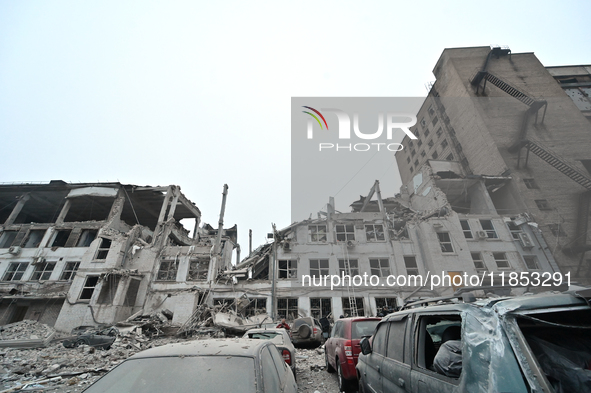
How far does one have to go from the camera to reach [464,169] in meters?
34.7

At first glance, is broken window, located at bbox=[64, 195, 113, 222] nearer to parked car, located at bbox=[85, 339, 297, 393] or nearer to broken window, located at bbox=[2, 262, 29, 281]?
broken window, located at bbox=[2, 262, 29, 281]

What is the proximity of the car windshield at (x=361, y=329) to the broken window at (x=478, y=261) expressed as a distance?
20537 millimetres

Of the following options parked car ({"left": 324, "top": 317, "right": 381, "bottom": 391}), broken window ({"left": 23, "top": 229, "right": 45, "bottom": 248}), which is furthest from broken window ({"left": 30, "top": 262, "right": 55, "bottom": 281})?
parked car ({"left": 324, "top": 317, "right": 381, "bottom": 391})

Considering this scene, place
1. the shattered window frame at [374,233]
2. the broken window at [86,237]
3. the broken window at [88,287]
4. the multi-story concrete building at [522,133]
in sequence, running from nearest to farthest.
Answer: the broken window at [88,287] → the shattered window frame at [374,233] → the broken window at [86,237] → the multi-story concrete building at [522,133]

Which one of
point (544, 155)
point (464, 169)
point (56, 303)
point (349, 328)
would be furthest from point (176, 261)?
point (544, 155)

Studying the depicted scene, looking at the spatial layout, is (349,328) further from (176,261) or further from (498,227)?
(498,227)

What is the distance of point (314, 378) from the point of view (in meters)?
7.46

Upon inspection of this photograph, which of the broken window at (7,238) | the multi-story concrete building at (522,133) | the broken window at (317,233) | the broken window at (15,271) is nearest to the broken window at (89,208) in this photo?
the broken window at (7,238)

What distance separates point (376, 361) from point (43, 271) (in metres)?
30.1

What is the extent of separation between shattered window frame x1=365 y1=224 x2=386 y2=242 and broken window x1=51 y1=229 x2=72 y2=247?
28.3 meters

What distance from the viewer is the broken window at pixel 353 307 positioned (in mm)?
19828

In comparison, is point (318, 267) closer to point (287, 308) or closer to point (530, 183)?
point (287, 308)

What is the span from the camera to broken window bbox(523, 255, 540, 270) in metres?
22.2

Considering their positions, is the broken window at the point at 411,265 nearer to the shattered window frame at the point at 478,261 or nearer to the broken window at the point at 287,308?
the shattered window frame at the point at 478,261
